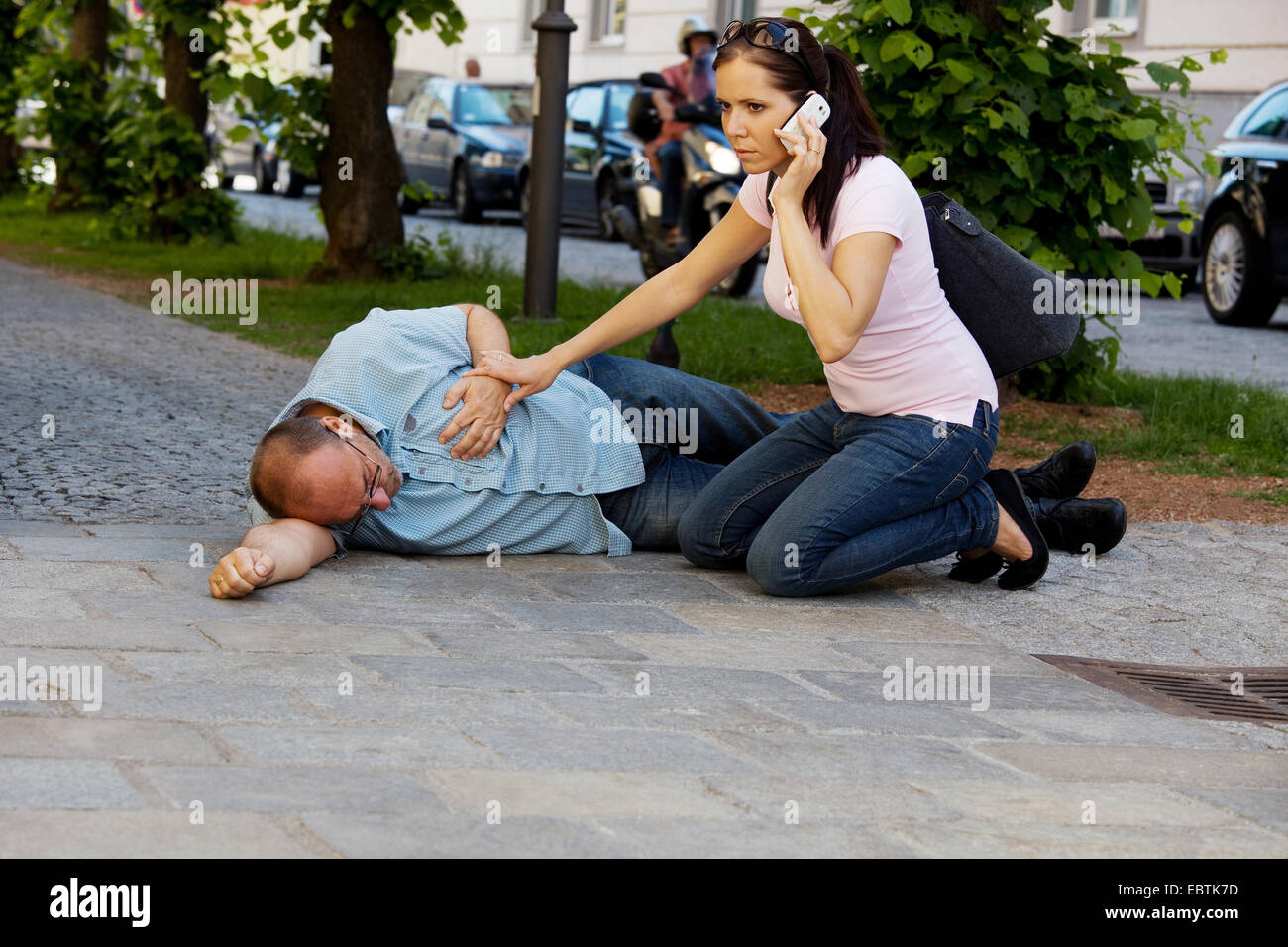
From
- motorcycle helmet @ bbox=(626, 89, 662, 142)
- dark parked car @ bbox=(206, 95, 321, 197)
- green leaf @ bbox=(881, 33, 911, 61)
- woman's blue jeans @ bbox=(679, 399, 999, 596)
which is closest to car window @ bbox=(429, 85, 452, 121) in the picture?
dark parked car @ bbox=(206, 95, 321, 197)

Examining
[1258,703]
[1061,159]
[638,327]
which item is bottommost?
[1258,703]

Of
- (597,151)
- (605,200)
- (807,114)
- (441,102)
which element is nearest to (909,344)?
(807,114)

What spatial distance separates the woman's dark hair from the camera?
4391 mm

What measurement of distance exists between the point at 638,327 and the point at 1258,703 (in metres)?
2.00

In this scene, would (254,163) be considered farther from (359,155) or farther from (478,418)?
(478,418)

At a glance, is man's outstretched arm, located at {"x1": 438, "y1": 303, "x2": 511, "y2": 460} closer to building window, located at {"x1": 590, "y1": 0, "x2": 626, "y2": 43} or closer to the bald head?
the bald head

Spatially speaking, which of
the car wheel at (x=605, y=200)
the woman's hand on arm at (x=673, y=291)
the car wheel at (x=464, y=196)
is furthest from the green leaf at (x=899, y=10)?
the car wheel at (x=464, y=196)

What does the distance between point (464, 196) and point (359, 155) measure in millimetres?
9039

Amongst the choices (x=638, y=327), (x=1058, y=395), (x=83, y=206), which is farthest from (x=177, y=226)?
(x=638, y=327)

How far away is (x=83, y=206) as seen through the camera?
20.4 metres

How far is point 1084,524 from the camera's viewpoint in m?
5.38
